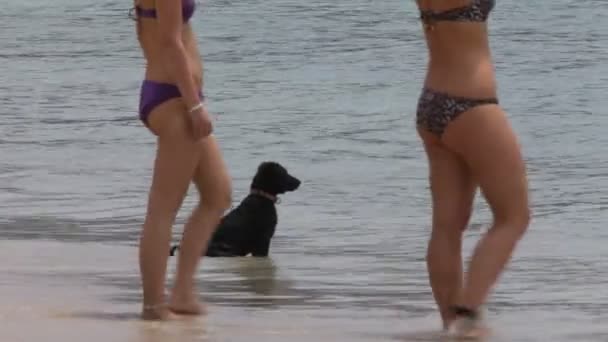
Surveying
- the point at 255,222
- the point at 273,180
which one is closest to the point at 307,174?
the point at 273,180

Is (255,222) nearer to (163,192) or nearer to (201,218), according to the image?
(201,218)

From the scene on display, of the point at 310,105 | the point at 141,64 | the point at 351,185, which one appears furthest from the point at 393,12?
the point at 351,185

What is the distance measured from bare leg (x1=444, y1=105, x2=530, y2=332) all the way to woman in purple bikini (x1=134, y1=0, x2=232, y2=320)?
91 cm

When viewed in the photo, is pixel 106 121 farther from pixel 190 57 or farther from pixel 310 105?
pixel 190 57

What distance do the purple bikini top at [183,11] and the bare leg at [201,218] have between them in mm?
444

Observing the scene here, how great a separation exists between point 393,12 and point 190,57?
25651 millimetres

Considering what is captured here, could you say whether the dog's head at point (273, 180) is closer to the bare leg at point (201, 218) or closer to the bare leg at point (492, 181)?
the bare leg at point (201, 218)

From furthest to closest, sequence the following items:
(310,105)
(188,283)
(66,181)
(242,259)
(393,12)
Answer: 1. (393,12)
2. (310,105)
3. (66,181)
4. (242,259)
5. (188,283)

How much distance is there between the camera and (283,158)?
1502 cm

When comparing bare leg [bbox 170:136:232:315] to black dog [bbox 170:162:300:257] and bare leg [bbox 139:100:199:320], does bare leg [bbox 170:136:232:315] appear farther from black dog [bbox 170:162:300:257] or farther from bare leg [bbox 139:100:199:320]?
black dog [bbox 170:162:300:257]

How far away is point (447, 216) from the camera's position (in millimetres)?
6340

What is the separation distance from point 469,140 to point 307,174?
8.01 m

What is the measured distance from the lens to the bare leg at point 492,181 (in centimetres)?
604

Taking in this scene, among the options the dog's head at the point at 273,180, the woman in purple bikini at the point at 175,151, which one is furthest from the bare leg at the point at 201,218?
the dog's head at the point at 273,180
